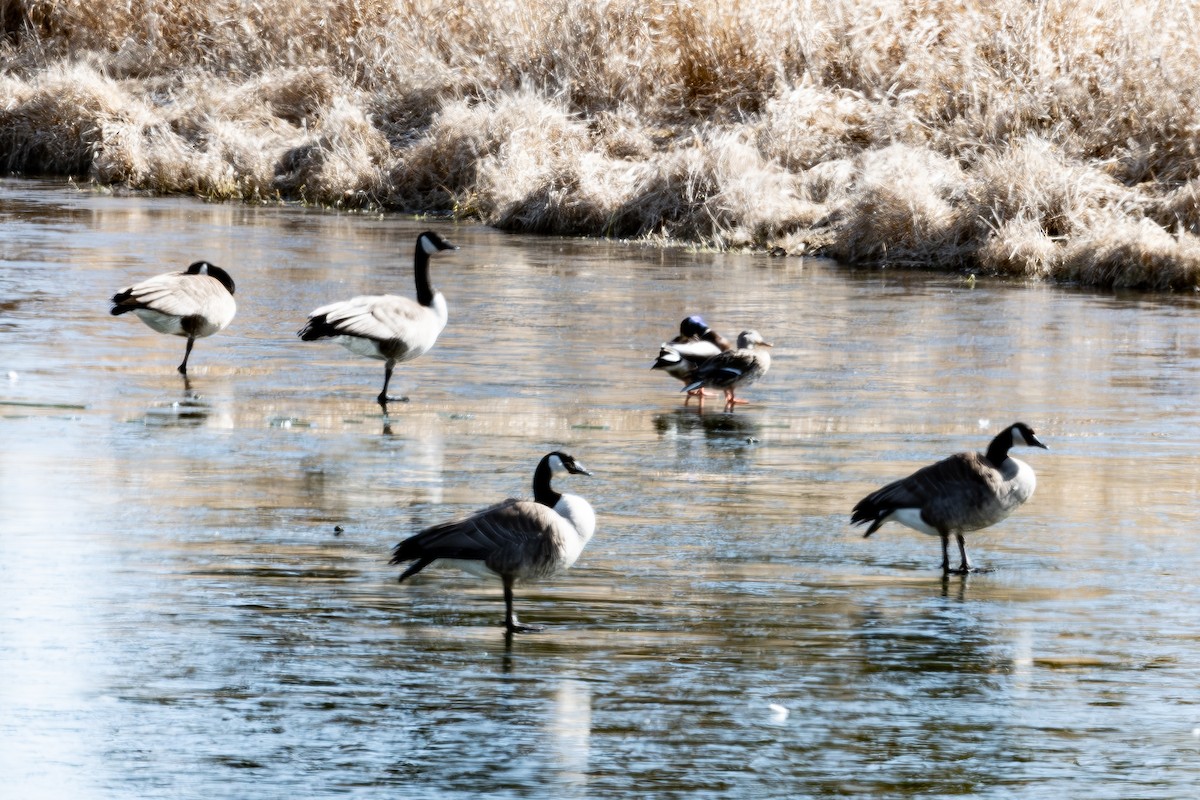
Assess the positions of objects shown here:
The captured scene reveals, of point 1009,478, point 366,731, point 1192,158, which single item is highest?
point 1192,158

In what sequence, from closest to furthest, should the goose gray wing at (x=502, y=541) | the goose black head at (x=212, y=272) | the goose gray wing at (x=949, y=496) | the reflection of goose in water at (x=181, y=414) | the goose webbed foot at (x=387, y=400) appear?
the goose gray wing at (x=502, y=541) < the goose gray wing at (x=949, y=496) < the reflection of goose in water at (x=181, y=414) < the goose webbed foot at (x=387, y=400) < the goose black head at (x=212, y=272)

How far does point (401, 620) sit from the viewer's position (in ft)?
26.3

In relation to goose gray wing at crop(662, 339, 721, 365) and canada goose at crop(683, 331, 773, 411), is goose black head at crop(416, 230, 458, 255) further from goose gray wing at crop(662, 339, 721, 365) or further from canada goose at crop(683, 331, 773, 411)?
canada goose at crop(683, 331, 773, 411)

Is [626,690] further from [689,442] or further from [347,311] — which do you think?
[347,311]

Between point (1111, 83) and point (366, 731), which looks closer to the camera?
point (366, 731)

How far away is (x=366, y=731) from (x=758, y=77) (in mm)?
27431

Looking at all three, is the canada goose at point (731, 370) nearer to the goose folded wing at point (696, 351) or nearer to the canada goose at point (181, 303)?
the goose folded wing at point (696, 351)

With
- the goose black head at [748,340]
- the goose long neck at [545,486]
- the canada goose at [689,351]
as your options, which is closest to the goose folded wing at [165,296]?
the canada goose at [689,351]

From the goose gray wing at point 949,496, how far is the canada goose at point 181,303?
7326mm

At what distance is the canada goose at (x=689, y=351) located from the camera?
46.6 feet

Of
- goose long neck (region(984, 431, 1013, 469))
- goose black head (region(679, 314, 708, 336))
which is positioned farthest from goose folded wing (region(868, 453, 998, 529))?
goose black head (region(679, 314, 708, 336))

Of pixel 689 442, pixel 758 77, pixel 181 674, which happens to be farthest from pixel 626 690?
pixel 758 77

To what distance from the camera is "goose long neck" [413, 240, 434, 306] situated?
1457cm

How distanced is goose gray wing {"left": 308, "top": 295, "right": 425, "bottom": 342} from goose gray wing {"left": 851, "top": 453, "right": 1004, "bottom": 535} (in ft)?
18.5
